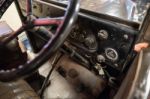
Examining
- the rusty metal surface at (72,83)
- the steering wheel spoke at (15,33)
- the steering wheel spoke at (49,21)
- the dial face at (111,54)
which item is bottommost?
the rusty metal surface at (72,83)

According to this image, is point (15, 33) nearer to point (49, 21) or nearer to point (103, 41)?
point (49, 21)

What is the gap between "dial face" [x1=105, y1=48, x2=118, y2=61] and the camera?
893 millimetres

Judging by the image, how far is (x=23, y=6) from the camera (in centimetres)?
132

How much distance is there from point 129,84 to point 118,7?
1.42 feet

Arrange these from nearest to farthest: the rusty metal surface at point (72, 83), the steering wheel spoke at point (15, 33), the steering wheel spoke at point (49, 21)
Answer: the steering wheel spoke at point (49, 21), the steering wheel spoke at point (15, 33), the rusty metal surface at point (72, 83)

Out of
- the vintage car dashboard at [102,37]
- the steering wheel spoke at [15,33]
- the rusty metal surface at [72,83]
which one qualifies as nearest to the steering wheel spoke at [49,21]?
the steering wheel spoke at [15,33]

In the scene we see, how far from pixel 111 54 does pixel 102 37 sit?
0.09 metres

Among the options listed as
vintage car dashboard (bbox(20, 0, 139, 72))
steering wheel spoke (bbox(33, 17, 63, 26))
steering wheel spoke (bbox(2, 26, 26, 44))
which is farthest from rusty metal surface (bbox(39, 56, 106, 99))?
steering wheel spoke (bbox(33, 17, 63, 26))

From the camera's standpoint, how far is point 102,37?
90cm

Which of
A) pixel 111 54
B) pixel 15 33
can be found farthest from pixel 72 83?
pixel 15 33

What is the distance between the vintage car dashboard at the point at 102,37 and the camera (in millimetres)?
812

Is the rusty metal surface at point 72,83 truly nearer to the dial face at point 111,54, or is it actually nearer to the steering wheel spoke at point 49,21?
the dial face at point 111,54

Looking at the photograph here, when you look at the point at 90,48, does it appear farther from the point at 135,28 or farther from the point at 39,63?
the point at 39,63

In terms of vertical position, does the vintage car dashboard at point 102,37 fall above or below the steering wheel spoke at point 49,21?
below
